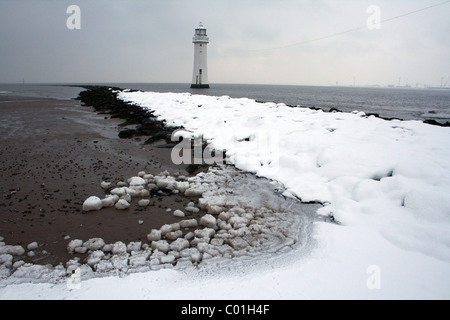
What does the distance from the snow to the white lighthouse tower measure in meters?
45.4

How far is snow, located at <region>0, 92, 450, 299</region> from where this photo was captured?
8.70ft

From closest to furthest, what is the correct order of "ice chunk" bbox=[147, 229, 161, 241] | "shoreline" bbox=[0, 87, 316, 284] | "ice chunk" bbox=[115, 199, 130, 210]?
"shoreline" bbox=[0, 87, 316, 284] < "ice chunk" bbox=[147, 229, 161, 241] < "ice chunk" bbox=[115, 199, 130, 210]

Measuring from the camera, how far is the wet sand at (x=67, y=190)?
146 inches

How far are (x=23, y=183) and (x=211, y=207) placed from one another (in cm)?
382

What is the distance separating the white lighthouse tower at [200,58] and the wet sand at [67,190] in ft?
138

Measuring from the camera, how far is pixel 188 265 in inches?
121

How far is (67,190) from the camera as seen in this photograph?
5.15 m

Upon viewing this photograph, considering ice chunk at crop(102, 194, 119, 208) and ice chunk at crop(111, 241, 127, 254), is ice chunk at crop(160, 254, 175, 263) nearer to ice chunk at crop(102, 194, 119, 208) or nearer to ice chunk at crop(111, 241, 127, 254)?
ice chunk at crop(111, 241, 127, 254)

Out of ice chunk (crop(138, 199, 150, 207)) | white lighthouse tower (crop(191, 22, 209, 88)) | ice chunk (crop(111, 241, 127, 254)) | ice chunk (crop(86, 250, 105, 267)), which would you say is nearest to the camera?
ice chunk (crop(86, 250, 105, 267))

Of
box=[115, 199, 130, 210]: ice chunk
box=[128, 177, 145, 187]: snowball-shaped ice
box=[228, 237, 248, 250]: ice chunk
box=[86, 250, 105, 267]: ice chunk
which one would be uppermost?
box=[128, 177, 145, 187]: snowball-shaped ice

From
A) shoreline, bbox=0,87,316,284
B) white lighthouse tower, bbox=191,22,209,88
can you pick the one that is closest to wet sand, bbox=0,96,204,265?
shoreline, bbox=0,87,316,284

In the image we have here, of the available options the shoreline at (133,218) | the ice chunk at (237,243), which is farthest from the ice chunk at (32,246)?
the ice chunk at (237,243)
